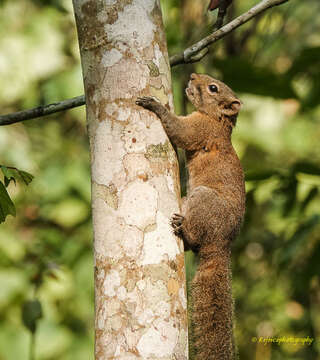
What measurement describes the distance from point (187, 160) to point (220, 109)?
0.61m

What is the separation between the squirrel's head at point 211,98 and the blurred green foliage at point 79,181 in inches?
29.2

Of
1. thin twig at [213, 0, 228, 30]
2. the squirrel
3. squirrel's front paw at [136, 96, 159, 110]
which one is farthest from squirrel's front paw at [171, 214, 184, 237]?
thin twig at [213, 0, 228, 30]

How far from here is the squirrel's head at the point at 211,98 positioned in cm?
385

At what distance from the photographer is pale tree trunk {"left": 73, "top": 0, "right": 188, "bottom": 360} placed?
1.82 m

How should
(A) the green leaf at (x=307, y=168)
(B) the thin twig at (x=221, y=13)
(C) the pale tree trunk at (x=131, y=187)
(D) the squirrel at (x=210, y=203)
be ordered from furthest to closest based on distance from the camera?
(A) the green leaf at (x=307, y=168)
(D) the squirrel at (x=210, y=203)
(B) the thin twig at (x=221, y=13)
(C) the pale tree trunk at (x=131, y=187)

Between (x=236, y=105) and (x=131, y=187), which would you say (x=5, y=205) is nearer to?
(x=131, y=187)

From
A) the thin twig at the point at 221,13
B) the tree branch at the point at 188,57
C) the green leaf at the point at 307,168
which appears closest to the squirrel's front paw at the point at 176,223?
the tree branch at the point at 188,57

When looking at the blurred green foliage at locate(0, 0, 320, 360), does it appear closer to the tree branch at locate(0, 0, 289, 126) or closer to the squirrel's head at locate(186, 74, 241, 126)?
the squirrel's head at locate(186, 74, 241, 126)

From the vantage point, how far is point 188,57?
8.01ft

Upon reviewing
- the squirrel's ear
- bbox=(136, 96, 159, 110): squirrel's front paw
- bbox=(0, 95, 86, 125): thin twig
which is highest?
the squirrel's ear

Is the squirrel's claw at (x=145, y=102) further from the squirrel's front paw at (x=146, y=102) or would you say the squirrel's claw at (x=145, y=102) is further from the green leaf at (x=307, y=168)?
the green leaf at (x=307, y=168)

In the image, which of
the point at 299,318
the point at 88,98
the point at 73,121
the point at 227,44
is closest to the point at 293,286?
the point at 299,318

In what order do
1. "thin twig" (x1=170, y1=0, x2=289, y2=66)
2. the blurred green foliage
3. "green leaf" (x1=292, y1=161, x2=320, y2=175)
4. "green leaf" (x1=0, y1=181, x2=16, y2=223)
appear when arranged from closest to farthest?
"green leaf" (x1=0, y1=181, x2=16, y2=223)
"thin twig" (x1=170, y1=0, x2=289, y2=66)
"green leaf" (x1=292, y1=161, x2=320, y2=175)
the blurred green foliage

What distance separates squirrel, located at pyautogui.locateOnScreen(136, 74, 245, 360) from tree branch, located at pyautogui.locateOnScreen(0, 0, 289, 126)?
1.06ft
